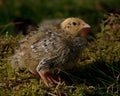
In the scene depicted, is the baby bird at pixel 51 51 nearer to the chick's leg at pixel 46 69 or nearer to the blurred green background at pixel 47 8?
the chick's leg at pixel 46 69

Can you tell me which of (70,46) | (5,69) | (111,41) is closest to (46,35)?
(70,46)

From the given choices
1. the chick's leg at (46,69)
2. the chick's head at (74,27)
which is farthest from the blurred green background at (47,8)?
the chick's leg at (46,69)

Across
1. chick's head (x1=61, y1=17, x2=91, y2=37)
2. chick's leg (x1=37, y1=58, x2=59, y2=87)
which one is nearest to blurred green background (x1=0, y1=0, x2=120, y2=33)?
chick's head (x1=61, y1=17, x2=91, y2=37)

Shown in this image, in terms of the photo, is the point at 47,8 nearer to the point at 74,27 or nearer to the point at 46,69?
the point at 74,27

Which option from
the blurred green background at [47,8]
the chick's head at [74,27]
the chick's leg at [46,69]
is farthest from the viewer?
the blurred green background at [47,8]

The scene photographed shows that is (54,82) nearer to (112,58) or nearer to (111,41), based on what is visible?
(112,58)

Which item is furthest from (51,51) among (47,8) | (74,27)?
(47,8)
